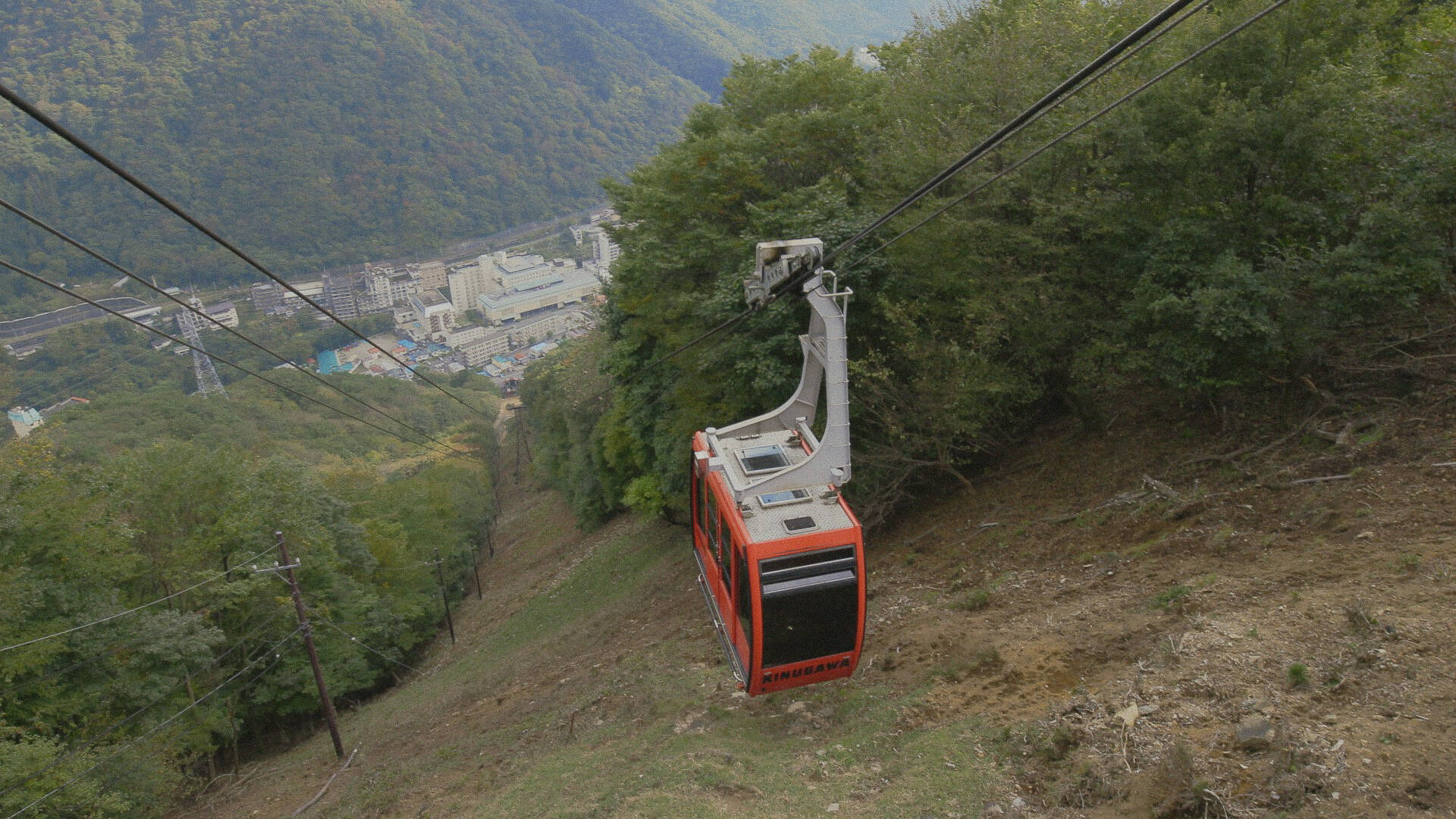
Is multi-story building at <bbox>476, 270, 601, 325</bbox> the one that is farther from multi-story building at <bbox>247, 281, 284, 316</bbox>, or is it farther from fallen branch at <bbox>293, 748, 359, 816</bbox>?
fallen branch at <bbox>293, 748, 359, 816</bbox>

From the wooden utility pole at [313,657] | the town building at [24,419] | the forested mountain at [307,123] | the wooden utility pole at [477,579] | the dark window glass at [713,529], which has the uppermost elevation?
the forested mountain at [307,123]

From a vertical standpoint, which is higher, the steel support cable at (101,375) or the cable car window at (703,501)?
the steel support cable at (101,375)

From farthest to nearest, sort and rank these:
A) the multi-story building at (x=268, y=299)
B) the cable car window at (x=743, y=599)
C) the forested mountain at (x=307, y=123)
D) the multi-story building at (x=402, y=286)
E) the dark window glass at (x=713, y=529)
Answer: the multi-story building at (x=402, y=286) → the forested mountain at (x=307, y=123) → the multi-story building at (x=268, y=299) → the dark window glass at (x=713, y=529) → the cable car window at (x=743, y=599)

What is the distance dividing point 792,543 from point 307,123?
16189 centimetres

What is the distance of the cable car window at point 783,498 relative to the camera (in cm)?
907

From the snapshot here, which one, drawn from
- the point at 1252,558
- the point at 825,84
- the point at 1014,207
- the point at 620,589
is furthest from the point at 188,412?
the point at 1252,558

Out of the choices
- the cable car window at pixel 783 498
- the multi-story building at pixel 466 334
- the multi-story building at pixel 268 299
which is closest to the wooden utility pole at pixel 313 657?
the cable car window at pixel 783 498

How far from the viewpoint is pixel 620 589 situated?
73.3 feet

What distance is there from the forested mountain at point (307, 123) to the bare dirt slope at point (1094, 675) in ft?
410

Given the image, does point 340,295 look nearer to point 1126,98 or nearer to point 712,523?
point 712,523

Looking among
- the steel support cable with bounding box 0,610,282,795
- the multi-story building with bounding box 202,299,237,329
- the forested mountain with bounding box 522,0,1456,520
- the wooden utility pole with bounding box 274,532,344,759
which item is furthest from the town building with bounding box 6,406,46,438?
the forested mountain with bounding box 522,0,1456,520

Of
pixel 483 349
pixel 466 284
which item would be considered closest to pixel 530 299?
pixel 466 284

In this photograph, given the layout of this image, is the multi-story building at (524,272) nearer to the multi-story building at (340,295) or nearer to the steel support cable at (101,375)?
the multi-story building at (340,295)

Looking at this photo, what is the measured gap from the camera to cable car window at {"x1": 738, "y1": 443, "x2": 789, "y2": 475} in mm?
9945
